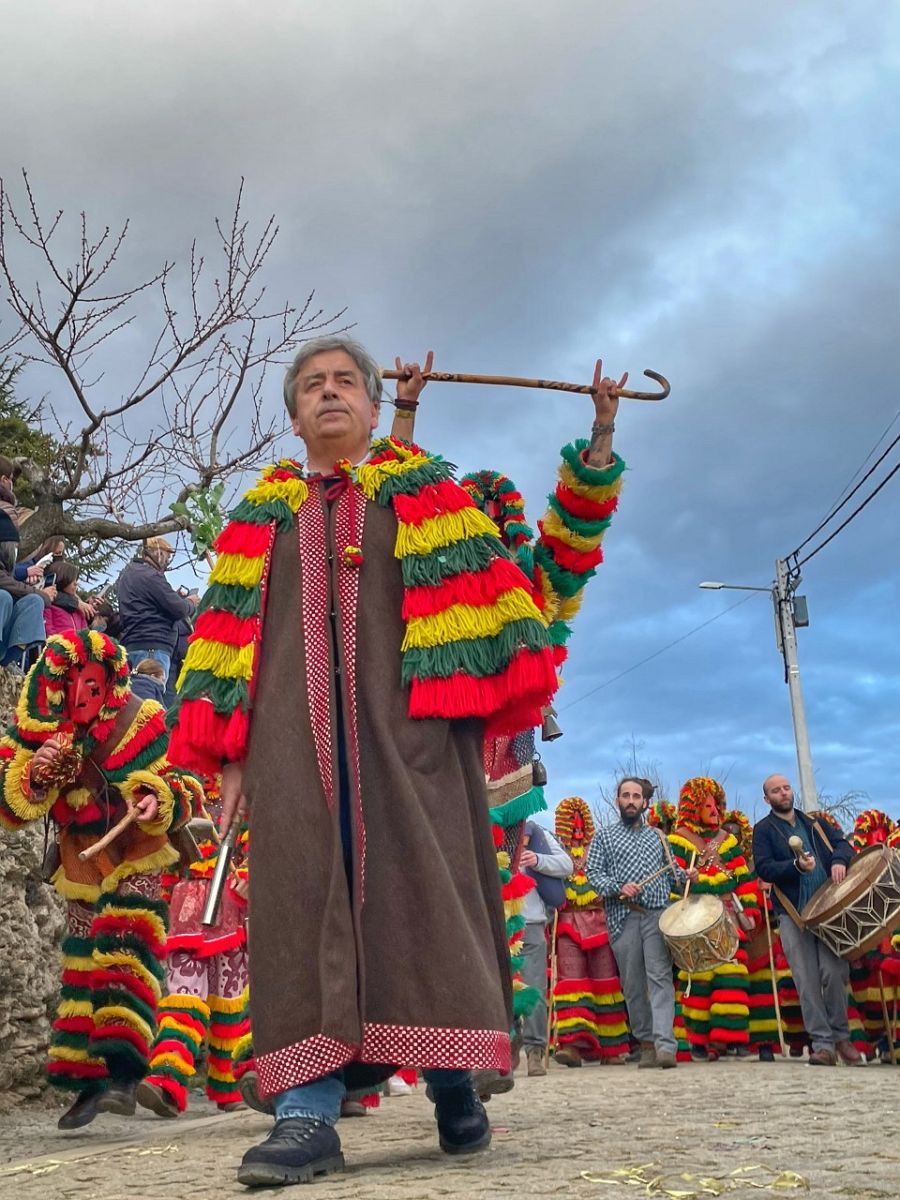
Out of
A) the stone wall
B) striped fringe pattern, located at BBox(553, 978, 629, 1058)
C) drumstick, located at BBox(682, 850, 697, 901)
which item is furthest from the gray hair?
striped fringe pattern, located at BBox(553, 978, 629, 1058)

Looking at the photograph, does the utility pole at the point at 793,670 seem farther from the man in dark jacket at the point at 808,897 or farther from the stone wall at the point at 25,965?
the stone wall at the point at 25,965

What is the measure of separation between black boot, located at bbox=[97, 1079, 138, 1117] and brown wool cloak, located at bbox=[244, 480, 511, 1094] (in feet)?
8.76

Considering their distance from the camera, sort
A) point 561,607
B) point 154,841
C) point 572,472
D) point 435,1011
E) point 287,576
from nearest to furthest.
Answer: point 435,1011
point 287,576
point 572,472
point 561,607
point 154,841

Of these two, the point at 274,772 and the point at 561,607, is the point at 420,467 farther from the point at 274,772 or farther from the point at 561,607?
the point at 561,607

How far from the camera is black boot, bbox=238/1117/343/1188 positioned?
338 centimetres

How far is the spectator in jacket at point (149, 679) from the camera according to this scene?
10212mm

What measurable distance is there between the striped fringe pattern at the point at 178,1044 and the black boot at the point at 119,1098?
126mm

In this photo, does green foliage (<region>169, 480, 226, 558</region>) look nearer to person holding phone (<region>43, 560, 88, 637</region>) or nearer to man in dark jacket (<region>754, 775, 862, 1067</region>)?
person holding phone (<region>43, 560, 88, 637</region>)

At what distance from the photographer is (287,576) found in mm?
4246

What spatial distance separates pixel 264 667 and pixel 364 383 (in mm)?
1004

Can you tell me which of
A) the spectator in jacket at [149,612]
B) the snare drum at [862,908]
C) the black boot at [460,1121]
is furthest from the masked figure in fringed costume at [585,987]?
the black boot at [460,1121]

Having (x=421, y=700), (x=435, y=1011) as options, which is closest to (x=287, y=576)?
(x=421, y=700)

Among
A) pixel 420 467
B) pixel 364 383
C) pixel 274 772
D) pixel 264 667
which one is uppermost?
pixel 364 383

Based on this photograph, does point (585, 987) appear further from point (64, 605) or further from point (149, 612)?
point (64, 605)
